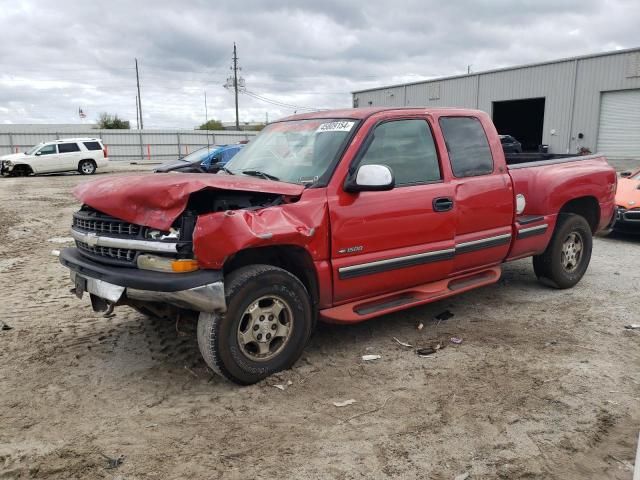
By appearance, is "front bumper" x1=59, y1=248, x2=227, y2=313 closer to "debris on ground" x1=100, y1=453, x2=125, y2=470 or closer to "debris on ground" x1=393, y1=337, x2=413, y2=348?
"debris on ground" x1=100, y1=453, x2=125, y2=470

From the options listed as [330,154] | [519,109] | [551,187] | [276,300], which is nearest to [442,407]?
[276,300]

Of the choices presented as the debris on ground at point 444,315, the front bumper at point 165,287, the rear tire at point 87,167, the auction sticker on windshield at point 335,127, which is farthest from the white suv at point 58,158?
the debris on ground at point 444,315

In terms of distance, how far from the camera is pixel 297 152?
4422 millimetres

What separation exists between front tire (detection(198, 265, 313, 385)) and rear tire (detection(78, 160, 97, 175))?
25095 millimetres

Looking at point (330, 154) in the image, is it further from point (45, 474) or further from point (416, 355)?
point (45, 474)

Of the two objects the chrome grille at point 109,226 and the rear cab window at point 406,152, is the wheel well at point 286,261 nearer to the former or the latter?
the chrome grille at point 109,226

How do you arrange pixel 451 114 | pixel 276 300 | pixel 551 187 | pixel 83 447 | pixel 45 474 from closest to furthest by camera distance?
pixel 45 474 → pixel 83 447 → pixel 276 300 → pixel 451 114 → pixel 551 187

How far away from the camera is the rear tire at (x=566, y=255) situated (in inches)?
232

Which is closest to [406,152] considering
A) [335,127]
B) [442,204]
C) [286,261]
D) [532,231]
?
[442,204]

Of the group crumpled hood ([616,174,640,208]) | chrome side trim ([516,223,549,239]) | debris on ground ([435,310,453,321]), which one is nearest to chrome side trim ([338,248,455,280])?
debris on ground ([435,310,453,321])

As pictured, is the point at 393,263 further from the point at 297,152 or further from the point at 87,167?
the point at 87,167

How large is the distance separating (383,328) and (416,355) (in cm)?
65

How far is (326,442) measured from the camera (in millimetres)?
3064

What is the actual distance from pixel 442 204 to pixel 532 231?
1449 mm
